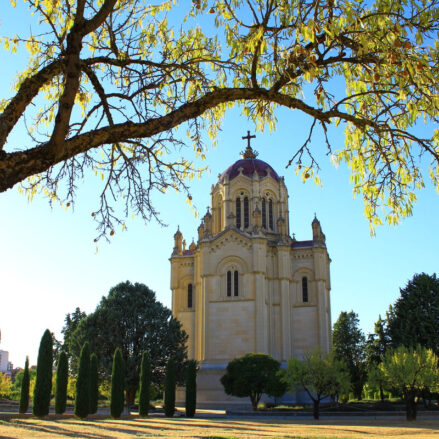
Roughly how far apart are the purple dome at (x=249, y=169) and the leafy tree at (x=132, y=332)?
15931mm

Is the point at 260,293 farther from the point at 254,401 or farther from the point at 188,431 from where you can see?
the point at 188,431

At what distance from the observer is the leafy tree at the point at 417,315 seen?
3931cm

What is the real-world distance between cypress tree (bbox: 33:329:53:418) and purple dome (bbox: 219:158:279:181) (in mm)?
26329

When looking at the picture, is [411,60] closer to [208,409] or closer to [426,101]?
[426,101]

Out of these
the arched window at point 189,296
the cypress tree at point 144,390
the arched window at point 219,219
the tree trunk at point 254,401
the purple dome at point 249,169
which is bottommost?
the tree trunk at point 254,401

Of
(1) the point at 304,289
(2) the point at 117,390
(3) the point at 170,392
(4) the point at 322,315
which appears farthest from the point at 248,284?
(2) the point at 117,390

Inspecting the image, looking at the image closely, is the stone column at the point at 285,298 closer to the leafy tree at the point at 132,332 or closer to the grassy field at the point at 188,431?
the leafy tree at the point at 132,332

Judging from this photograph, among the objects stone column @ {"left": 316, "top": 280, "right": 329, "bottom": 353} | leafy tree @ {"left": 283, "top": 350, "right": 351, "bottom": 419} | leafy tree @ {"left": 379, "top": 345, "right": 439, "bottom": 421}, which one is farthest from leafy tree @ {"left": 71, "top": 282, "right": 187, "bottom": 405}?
leafy tree @ {"left": 379, "top": 345, "right": 439, "bottom": 421}

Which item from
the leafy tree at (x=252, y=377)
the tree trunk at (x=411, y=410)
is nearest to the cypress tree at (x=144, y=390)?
the leafy tree at (x=252, y=377)

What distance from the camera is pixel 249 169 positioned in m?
49.7

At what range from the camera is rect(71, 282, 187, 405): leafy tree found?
35.0 metres

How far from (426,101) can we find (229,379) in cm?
3092

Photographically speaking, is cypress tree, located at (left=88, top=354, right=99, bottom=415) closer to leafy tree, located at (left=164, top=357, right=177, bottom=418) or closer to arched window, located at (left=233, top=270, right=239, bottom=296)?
leafy tree, located at (left=164, top=357, right=177, bottom=418)

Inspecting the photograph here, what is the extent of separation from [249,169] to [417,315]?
1922 cm
